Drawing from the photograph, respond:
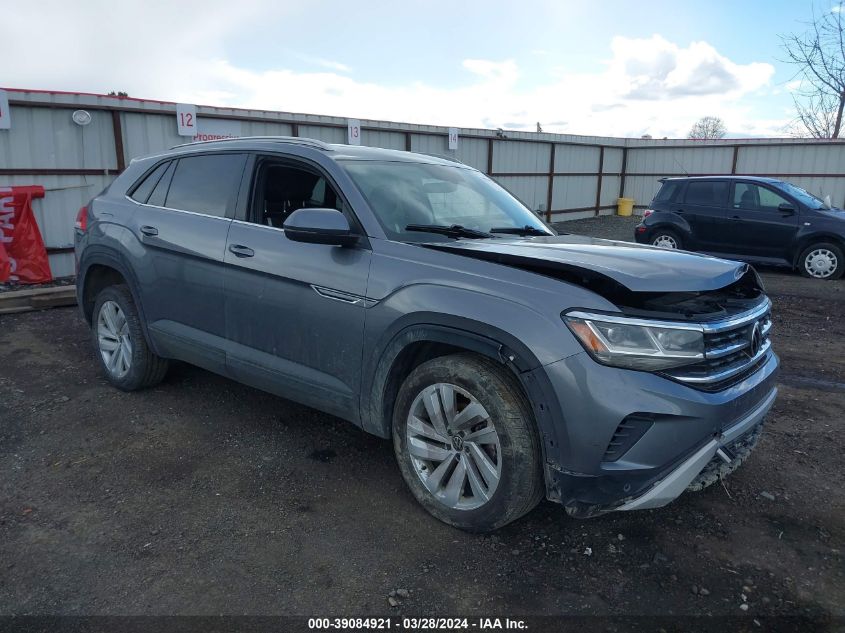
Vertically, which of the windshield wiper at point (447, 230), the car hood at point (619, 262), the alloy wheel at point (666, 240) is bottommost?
the alloy wheel at point (666, 240)

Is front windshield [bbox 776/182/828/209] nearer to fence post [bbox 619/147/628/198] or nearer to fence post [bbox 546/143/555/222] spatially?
fence post [bbox 546/143/555/222]

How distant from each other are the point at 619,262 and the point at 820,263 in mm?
9783

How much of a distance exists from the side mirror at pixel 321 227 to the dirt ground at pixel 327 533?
137 cm

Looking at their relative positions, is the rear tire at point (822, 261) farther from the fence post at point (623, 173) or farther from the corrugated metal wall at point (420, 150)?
the fence post at point (623, 173)

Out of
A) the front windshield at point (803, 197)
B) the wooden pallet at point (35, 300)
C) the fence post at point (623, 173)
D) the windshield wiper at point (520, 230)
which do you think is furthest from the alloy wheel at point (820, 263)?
the fence post at point (623, 173)

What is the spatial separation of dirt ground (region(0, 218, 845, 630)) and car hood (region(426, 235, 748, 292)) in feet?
4.09

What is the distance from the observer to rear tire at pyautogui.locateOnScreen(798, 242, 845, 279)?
10695mm

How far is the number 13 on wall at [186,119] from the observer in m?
11.5

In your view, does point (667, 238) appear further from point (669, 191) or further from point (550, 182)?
point (550, 182)

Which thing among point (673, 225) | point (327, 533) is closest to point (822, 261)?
point (673, 225)

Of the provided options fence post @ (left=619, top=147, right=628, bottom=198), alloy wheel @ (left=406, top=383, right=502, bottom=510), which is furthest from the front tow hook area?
fence post @ (left=619, top=147, right=628, bottom=198)

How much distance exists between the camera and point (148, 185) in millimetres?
4762

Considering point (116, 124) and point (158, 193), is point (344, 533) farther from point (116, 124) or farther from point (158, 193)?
point (116, 124)

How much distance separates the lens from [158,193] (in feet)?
15.3
